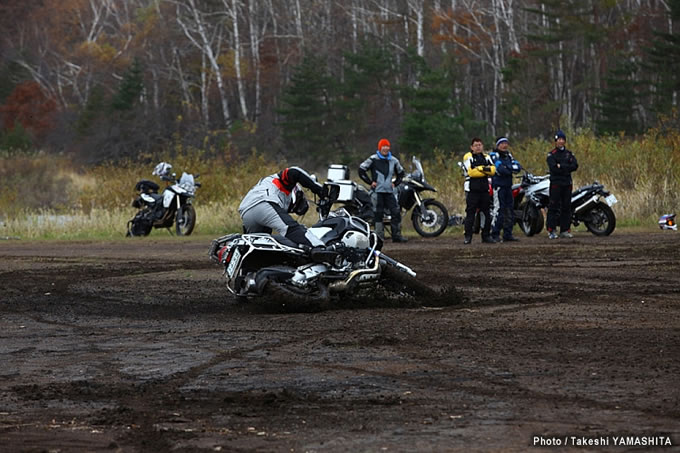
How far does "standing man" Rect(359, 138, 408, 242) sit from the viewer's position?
80.5ft

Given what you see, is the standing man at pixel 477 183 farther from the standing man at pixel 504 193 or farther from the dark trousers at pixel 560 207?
the dark trousers at pixel 560 207

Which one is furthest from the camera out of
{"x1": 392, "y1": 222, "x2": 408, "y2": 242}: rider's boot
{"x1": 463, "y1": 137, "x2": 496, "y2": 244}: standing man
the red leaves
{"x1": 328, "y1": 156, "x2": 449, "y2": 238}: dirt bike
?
the red leaves

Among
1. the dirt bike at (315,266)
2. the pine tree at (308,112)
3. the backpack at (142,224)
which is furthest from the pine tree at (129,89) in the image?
the dirt bike at (315,266)

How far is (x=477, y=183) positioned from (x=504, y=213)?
1072mm

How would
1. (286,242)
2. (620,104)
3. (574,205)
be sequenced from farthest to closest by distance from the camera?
(620,104), (574,205), (286,242)

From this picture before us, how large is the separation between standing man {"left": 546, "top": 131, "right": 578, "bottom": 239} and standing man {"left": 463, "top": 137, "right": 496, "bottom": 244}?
146cm

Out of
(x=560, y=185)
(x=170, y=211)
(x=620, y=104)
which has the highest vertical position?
(x=620, y=104)

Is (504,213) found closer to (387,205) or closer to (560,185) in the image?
(560,185)

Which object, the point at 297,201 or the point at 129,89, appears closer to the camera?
the point at 297,201

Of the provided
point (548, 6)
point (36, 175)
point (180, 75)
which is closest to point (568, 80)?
point (548, 6)

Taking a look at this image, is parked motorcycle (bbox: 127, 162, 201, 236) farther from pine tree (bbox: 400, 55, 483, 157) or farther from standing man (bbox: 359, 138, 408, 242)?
pine tree (bbox: 400, 55, 483, 157)

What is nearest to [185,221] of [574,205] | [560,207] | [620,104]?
[560,207]

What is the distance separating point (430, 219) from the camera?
25.9 meters

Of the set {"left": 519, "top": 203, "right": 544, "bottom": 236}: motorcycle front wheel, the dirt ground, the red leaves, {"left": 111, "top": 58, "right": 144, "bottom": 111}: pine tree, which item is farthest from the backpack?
the red leaves
